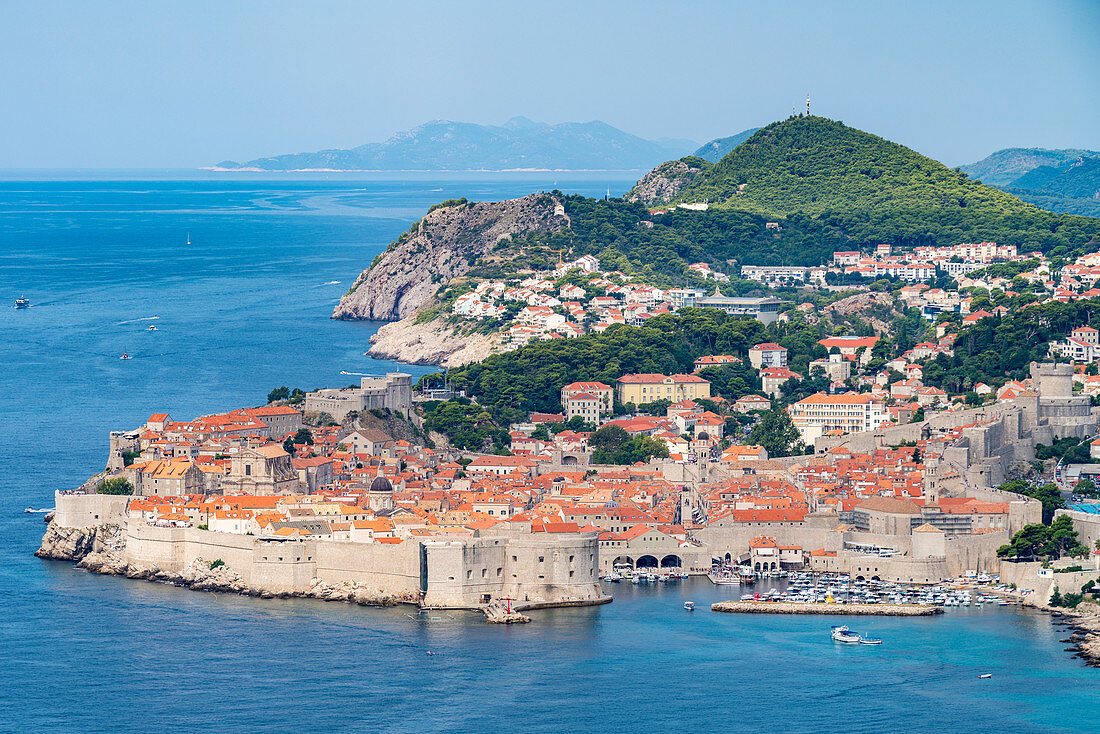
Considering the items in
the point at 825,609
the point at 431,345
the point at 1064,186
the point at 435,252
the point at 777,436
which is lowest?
the point at 825,609

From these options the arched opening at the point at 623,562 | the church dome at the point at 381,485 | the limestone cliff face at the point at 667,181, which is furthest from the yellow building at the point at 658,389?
the limestone cliff face at the point at 667,181

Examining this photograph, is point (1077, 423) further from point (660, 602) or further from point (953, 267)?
point (953, 267)

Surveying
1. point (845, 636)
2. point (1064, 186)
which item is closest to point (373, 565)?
point (845, 636)

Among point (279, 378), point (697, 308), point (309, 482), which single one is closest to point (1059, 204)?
point (697, 308)

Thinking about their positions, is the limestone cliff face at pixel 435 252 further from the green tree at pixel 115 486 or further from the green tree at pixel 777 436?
the green tree at pixel 115 486

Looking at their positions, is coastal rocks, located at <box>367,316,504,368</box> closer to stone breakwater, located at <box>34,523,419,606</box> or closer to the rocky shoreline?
stone breakwater, located at <box>34,523,419,606</box>

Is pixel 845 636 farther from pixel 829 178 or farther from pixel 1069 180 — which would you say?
pixel 1069 180
